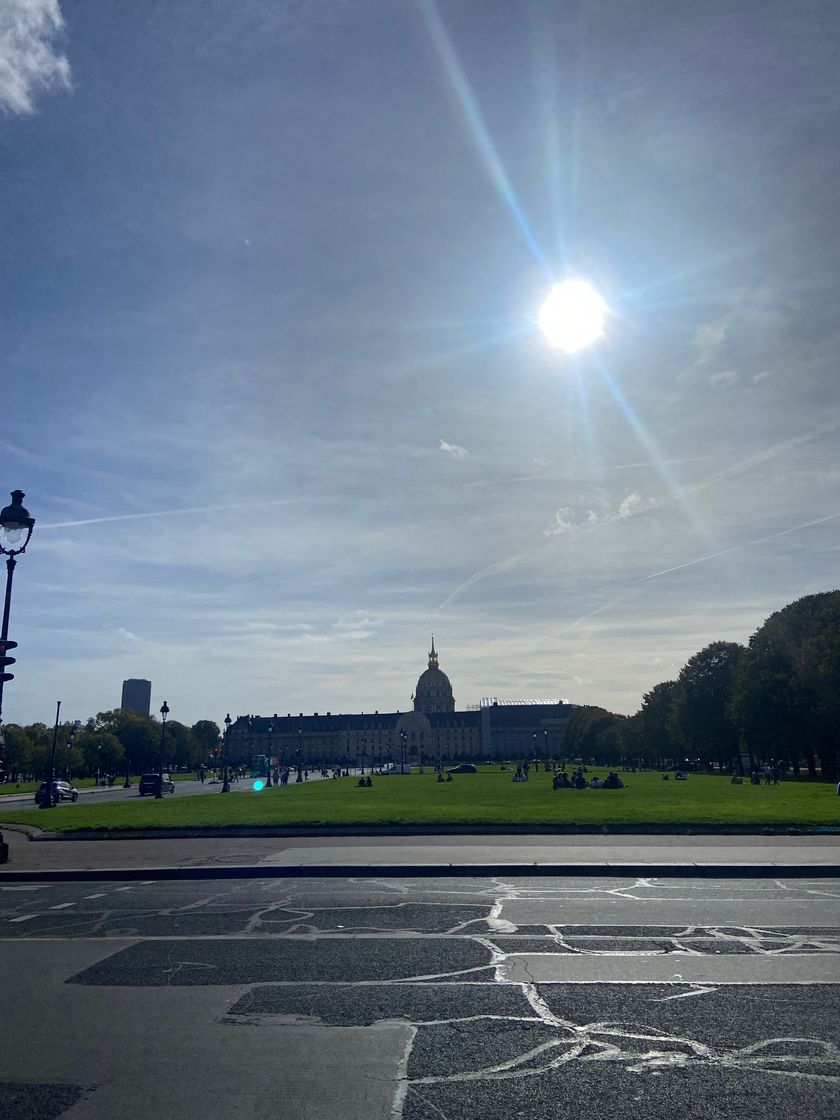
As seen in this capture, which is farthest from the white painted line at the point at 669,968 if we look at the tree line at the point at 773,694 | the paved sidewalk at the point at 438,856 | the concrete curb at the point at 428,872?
the tree line at the point at 773,694

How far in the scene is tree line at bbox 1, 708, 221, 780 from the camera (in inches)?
4257

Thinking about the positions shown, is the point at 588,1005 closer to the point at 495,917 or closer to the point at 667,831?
the point at 495,917

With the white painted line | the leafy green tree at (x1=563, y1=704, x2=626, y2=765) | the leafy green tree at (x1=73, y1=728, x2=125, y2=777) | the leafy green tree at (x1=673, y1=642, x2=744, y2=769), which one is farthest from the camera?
the leafy green tree at (x1=563, y1=704, x2=626, y2=765)

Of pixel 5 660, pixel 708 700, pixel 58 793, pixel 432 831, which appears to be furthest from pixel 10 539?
pixel 708 700

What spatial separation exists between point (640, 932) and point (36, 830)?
767 inches

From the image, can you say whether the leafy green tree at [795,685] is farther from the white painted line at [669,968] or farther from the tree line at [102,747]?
the tree line at [102,747]

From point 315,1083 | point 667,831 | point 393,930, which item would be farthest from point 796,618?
point 315,1083

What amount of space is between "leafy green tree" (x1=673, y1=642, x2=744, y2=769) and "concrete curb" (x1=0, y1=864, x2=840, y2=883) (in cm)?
7142

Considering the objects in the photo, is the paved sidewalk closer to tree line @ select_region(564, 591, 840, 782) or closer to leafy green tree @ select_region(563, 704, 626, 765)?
tree line @ select_region(564, 591, 840, 782)

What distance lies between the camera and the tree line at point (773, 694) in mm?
59656

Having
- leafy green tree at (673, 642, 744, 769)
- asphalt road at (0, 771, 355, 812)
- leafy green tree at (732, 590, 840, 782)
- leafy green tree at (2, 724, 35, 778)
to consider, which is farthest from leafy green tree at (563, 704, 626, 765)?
leafy green tree at (2, 724, 35, 778)

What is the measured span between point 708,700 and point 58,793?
60797 mm

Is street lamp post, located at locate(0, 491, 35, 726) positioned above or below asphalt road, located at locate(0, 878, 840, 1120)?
above

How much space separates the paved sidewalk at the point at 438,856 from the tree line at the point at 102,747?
84.0 m
